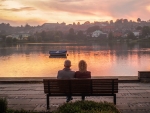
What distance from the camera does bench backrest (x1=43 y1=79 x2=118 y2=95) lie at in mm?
7008

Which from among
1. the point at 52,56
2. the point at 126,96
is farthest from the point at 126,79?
the point at 52,56

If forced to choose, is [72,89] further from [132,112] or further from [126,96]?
[126,96]

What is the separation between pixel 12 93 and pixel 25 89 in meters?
0.69

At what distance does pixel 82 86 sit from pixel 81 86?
0.08 ft

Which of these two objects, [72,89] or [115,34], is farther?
[115,34]

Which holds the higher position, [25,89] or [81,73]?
[81,73]

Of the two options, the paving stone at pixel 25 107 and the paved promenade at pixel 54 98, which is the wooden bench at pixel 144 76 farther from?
the paving stone at pixel 25 107

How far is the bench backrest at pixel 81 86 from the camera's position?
701cm

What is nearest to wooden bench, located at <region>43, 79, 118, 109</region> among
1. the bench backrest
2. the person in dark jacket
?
the bench backrest

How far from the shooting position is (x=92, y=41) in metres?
190

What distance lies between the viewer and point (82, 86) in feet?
23.2

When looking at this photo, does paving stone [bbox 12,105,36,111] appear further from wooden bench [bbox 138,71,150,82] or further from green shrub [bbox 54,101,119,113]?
wooden bench [bbox 138,71,150,82]

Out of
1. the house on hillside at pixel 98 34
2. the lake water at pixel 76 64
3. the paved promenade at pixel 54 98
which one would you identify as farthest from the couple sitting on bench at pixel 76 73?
the house on hillside at pixel 98 34

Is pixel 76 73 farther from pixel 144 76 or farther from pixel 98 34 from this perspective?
pixel 98 34
